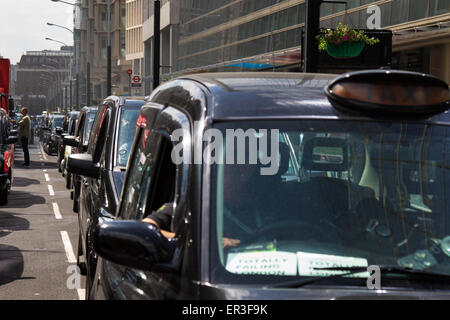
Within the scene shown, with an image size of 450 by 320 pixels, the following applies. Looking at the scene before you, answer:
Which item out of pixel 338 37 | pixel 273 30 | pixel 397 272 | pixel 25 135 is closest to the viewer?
pixel 397 272

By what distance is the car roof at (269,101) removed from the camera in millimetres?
3084

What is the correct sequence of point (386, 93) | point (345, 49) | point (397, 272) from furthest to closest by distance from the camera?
point (345, 49), point (386, 93), point (397, 272)

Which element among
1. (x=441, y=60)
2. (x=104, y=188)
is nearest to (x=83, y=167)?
(x=104, y=188)

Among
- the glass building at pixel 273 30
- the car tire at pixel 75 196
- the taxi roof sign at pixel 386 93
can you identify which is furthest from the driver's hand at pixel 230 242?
the glass building at pixel 273 30

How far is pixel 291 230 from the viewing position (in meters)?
2.95

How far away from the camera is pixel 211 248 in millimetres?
2773

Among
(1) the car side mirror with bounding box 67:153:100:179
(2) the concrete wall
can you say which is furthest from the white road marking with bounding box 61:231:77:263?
(2) the concrete wall

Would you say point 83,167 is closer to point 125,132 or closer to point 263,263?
point 125,132

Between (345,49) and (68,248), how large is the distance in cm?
509

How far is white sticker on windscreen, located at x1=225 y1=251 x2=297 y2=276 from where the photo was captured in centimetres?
277

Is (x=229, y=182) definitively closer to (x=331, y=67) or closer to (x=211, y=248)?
(x=211, y=248)

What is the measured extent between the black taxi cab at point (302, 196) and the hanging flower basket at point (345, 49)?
9826 mm

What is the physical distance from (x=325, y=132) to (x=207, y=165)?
17.9 inches
